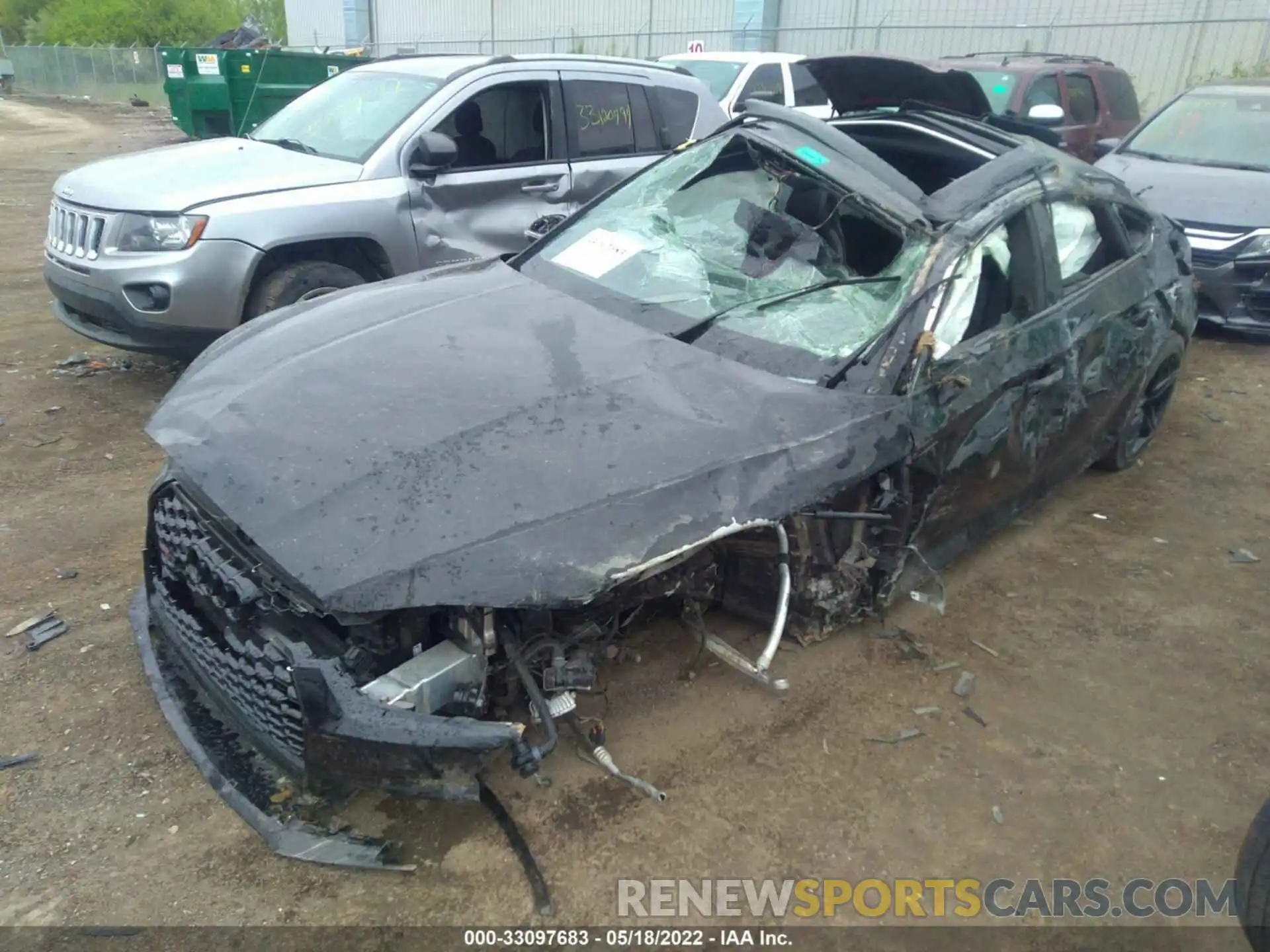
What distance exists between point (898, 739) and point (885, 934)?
73 cm

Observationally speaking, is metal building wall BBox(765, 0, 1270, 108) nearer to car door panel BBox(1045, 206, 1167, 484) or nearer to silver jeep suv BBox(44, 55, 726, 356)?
silver jeep suv BBox(44, 55, 726, 356)

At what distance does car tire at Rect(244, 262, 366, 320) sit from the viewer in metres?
4.88

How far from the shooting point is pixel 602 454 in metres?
2.43

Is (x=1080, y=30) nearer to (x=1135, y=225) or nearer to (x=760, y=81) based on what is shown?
(x=760, y=81)

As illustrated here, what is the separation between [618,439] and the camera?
8.17ft

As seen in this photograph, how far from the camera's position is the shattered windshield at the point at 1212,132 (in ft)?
23.3

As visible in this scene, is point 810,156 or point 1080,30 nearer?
point 810,156

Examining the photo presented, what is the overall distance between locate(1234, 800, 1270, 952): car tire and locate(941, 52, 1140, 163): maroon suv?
26.4 feet

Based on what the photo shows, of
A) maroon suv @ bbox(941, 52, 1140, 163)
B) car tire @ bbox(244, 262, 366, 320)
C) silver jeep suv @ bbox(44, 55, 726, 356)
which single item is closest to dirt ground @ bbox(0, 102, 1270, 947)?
silver jeep suv @ bbox(44, 55, 726, 356)

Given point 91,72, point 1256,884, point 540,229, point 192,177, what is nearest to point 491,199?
point 540,229

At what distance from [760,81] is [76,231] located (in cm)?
677

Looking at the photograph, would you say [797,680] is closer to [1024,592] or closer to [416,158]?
[1024,592]
